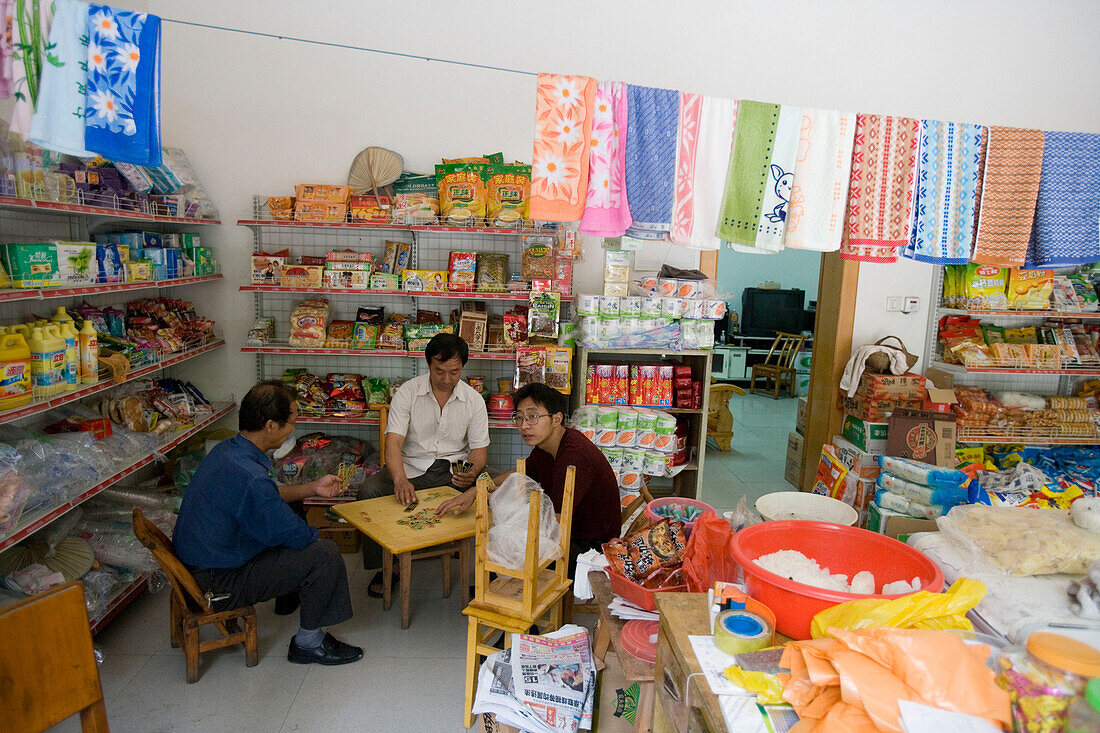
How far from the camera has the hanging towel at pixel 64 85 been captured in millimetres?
2260

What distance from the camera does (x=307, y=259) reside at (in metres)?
4.86

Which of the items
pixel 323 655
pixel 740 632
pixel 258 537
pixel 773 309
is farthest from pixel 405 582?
pixel 773 309

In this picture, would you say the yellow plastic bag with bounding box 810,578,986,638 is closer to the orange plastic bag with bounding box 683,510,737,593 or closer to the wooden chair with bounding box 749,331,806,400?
the orange plastic bag with bounding box 683,510,737,593

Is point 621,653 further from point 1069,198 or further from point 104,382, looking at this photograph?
point 104,382

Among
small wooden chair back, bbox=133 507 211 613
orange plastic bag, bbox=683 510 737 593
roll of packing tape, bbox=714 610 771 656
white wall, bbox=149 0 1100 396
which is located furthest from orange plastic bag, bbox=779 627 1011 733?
white wall, bbox=149 0 1100 396

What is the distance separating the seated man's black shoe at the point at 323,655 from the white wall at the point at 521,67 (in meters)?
2.51

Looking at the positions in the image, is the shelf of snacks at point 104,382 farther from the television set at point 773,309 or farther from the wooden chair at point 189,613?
the television set at point 773,309

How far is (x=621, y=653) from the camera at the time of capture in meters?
2.09

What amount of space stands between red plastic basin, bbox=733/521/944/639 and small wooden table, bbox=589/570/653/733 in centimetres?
42

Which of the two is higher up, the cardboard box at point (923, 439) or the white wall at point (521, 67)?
the white wall at point (521, 67)

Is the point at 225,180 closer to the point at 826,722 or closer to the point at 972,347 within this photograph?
the point at 826,722

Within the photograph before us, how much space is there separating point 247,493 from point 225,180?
2980 millimetres

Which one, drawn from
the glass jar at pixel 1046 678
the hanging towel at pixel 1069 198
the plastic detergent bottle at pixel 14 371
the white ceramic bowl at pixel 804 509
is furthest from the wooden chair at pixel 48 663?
the hanging towel at pixel 1069 198

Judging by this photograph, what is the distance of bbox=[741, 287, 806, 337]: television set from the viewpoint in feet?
32.8
